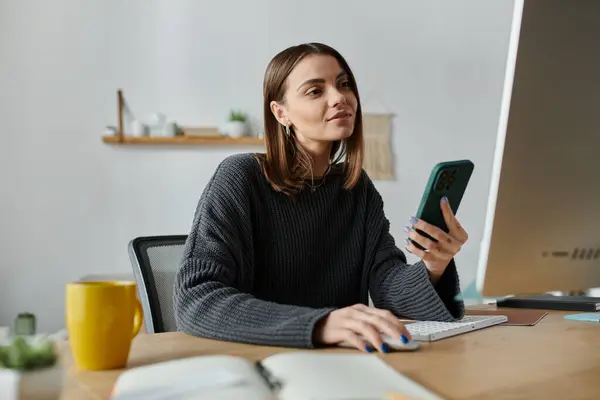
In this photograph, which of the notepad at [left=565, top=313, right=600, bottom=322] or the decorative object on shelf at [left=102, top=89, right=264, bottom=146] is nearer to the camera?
the notepad at [left=565, top=313, right=600, bottom=322]

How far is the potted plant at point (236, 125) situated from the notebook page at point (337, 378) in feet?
9.57

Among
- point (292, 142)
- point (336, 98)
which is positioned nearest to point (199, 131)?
point (292, 142)

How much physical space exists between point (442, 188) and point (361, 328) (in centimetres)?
29

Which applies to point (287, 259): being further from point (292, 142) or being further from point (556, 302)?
point (556, 302)

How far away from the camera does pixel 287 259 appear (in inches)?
56.0

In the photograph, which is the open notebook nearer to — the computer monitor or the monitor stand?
the computer monitor

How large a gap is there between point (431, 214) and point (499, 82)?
3.23 metres

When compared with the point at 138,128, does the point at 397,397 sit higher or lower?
lower

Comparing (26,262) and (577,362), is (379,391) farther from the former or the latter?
(26,262)

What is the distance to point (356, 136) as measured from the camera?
1649mm

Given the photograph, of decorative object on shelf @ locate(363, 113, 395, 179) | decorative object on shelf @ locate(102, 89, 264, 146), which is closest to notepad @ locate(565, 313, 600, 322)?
decorative object on shelf @ locate(102, 89, 264, 146)

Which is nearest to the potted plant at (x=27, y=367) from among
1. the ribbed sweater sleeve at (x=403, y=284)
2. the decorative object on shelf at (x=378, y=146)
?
the ribbed sweater sleeve at (x=403, y=284)

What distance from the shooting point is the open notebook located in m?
0.61

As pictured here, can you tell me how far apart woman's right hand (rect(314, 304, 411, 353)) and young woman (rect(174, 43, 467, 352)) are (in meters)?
0.07
